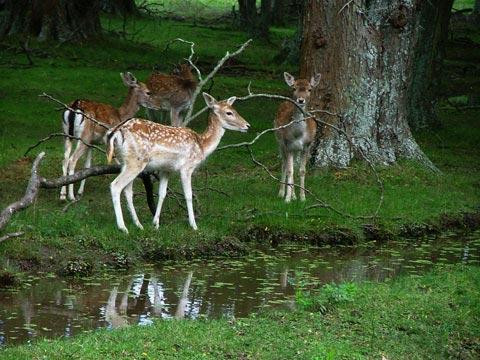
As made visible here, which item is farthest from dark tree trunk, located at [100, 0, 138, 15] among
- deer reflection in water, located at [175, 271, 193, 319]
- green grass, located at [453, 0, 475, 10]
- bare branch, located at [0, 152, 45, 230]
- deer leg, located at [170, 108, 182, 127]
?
deer reflection in water, located at [175, 271, 193, 319]

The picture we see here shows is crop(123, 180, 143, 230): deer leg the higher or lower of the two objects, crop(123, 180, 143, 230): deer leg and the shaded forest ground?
the higher

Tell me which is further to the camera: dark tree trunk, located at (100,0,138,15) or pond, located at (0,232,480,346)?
dark tree trunk, located at (100,0,138,15)

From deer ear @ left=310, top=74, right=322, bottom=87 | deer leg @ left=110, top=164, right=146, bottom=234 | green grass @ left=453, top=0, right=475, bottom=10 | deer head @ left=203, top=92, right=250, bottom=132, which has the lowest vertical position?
deer leg @ left=110, top=164, right=146, bottom=234

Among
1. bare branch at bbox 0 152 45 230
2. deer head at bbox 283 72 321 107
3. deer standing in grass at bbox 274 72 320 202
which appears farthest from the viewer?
deer head at bbox 283 72 321 107

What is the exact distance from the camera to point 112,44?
29.9 m

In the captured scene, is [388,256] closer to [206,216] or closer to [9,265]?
[206,216]

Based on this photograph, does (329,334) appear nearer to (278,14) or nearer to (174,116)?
(174,116)

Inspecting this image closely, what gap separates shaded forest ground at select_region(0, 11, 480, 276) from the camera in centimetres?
1230

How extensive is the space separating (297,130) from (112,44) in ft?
50.2

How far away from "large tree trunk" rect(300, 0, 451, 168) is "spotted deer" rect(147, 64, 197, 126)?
10.3 feet

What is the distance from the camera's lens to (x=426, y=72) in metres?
23.4

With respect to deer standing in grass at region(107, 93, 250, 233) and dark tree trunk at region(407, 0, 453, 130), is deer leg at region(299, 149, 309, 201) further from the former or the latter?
dark tree trunk at region(407, 0, 453, 130)

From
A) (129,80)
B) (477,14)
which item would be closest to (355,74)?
(129,80)

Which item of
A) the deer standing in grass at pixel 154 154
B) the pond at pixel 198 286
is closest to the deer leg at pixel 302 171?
the pond at pixel 198 286
